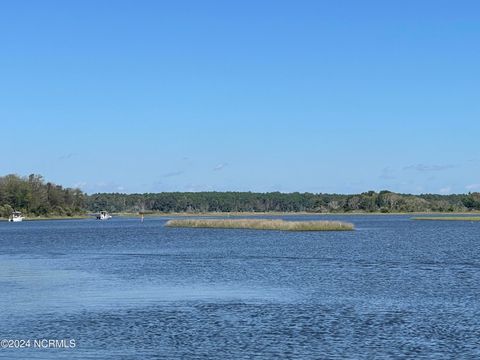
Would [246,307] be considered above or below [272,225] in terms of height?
below

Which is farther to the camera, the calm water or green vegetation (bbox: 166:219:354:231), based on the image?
green vegetation (bbox: 166:219:354:231)

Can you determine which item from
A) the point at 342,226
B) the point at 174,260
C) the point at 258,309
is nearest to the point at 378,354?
the point at 258,309

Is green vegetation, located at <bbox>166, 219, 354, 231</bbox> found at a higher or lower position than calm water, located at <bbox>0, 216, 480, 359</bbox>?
higher

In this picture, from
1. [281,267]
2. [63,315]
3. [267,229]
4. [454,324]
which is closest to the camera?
[454,324]

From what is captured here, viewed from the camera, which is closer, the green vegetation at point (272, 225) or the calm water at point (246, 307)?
the calm water at point (246, 307)

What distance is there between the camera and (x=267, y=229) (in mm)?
140500

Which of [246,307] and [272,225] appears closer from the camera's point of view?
[246,307]

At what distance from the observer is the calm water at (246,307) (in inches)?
1127

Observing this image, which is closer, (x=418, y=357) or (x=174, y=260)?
(x=418, y=357)

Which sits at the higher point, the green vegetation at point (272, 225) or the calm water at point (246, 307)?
the green vegetation at point (272, 225)

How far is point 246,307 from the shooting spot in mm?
38750

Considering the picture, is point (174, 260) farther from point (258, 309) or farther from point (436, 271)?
point (258, 309)

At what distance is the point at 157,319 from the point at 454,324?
44.1 feet

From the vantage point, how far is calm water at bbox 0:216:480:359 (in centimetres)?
2863
